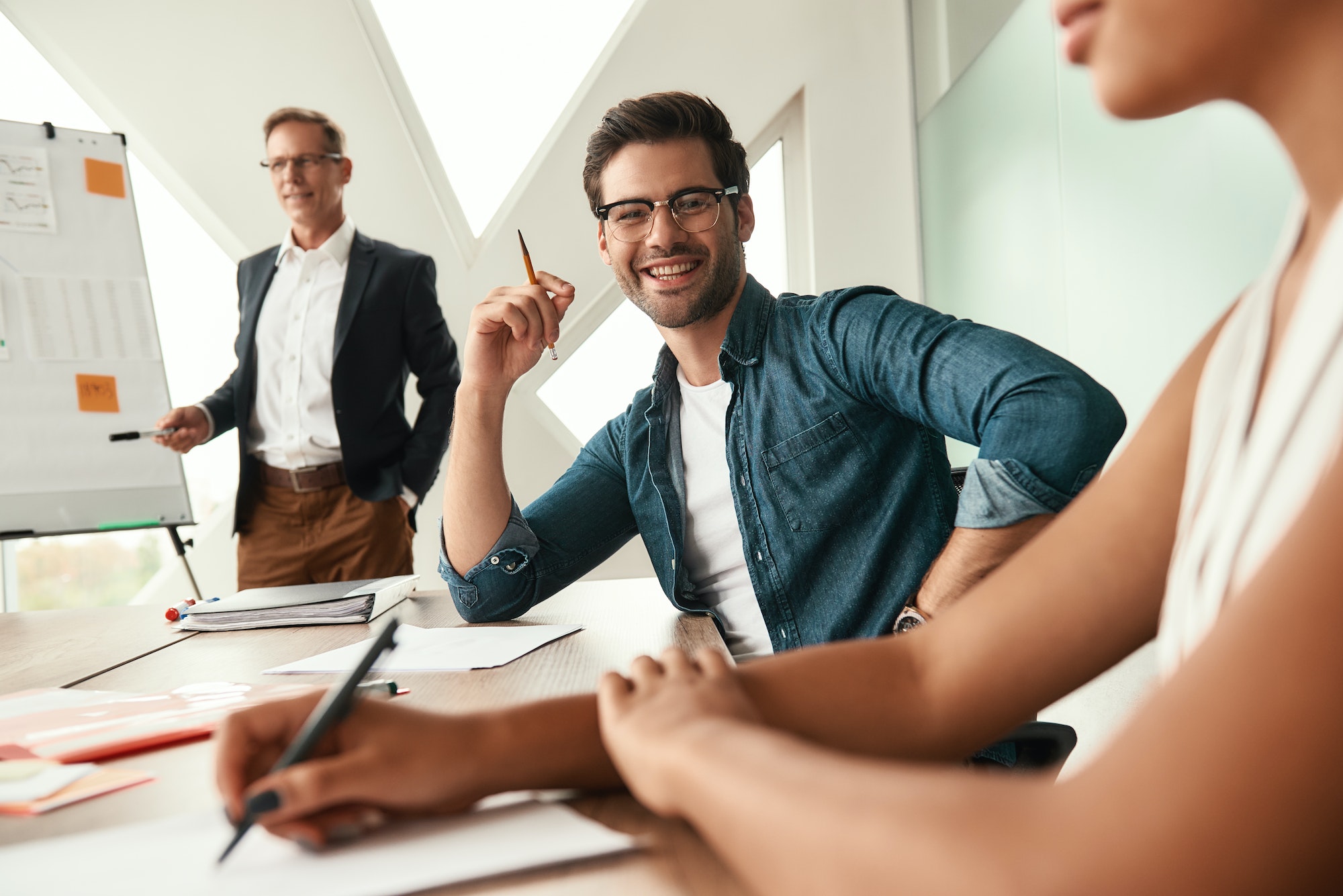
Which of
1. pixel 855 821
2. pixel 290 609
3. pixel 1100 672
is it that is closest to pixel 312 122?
pixel 290 609

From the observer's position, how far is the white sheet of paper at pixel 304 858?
18.6 inches

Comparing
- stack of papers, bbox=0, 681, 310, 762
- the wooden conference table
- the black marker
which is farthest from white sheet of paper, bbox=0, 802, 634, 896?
the black marker

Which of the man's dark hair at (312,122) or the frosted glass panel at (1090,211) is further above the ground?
the man's dark hair at (312,122)

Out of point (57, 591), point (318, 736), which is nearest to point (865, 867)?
point (318, 736)

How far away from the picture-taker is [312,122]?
2.87 meters

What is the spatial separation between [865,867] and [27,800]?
23.6 inches

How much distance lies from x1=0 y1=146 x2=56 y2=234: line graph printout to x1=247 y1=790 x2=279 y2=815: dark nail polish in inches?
113

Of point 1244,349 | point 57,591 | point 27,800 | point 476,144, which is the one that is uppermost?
point 476,144

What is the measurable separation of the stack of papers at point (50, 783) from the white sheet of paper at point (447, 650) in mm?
303

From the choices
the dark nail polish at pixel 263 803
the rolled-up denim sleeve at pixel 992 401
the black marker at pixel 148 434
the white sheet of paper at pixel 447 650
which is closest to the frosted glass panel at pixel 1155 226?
the rolled-up denim sleeve at pixel 992 401

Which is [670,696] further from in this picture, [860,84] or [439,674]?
[860,84]

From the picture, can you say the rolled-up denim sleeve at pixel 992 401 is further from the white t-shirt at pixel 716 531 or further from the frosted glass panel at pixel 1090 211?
the frosted glass panel at pixel 1090 211

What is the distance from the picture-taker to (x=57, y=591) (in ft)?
13.1

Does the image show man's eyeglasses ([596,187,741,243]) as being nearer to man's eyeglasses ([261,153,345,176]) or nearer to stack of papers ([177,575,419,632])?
stack of papers ([177,575,419,632])
